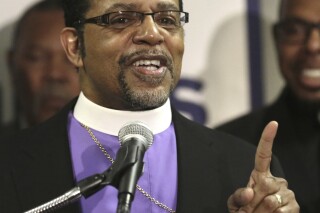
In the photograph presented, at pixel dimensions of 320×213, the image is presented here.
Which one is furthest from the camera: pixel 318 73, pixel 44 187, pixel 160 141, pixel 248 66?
pixel 248 66

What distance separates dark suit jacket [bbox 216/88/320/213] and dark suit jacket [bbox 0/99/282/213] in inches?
27.4

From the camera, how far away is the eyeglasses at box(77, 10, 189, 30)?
2.06 meters

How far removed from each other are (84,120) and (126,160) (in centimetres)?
66

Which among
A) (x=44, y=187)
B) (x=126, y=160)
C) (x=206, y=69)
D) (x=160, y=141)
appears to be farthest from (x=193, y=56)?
(x=126, y=160)

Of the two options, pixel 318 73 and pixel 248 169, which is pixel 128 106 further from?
pixel 318 73

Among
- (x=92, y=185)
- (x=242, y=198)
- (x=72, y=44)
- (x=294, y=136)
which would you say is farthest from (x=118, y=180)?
(x=294, y=136)

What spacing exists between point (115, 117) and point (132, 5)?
0.31 m

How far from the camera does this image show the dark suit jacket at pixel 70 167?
2018 millimetres

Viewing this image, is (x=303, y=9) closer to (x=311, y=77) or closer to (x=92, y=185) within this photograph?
(x=311, y=77)

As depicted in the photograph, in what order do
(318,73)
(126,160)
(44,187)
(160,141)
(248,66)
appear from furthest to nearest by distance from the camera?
(248,66) < (318,73) < (160,141) < (44,187) < (126,160)

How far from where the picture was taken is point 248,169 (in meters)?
2.16

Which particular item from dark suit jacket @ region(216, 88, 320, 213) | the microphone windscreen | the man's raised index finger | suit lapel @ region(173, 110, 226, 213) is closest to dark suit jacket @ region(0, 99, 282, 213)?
suit lapel @ region(173, 110, 226, 213)

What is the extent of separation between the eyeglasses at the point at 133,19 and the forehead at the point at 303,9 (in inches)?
37.9

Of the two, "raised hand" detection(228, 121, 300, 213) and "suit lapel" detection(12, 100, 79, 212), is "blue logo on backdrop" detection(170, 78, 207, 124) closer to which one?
"suit lapel" detection(12, 100, 79, 212)
